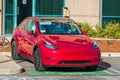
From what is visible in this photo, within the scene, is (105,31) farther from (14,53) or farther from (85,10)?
(14,53)

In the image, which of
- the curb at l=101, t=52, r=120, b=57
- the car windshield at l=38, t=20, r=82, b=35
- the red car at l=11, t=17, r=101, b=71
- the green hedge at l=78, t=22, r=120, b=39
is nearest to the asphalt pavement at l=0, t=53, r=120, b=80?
the red car at l=11, t=17, r=101, b=71

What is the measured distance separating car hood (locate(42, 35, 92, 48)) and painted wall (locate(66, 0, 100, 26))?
9148 millimetres

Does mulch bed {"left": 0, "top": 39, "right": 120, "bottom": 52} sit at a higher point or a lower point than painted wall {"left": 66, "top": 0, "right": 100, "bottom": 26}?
lower

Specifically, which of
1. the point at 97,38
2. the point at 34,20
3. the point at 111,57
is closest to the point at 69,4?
the point at 97,38

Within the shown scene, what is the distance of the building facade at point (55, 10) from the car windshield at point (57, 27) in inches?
320

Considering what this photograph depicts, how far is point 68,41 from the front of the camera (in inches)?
520

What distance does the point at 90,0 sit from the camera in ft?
75.4

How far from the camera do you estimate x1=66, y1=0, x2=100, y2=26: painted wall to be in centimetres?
2283

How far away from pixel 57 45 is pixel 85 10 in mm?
10281

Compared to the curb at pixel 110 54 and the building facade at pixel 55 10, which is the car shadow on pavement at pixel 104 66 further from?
the building facade at pixel 55 10

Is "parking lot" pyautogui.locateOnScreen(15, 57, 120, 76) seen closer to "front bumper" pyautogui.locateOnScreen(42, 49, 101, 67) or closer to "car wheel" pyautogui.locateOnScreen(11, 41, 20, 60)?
"front bumper" pyautogui.locateOnScreen(42, 49, 101, 67)

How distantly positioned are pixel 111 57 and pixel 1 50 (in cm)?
435

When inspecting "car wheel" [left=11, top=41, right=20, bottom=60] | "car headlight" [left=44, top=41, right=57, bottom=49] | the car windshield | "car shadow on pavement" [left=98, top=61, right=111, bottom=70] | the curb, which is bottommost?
"car shadow on pavement" [left=98, top=61, right=111, bottom=70]

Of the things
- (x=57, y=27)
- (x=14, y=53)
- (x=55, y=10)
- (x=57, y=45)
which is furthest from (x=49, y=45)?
(x=55, y=10)
